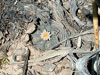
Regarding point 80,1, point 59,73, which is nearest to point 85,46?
point 59,73

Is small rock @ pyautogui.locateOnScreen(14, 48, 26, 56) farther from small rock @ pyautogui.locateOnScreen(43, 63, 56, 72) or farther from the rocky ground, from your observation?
small rock @ pyautogui.locateOnScreen(43, 63, 56, 72)

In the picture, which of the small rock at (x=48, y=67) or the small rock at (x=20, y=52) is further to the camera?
the small rock at (x=20, y=52)

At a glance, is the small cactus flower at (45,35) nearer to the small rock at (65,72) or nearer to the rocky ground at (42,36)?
the rocky ground at (42,36)

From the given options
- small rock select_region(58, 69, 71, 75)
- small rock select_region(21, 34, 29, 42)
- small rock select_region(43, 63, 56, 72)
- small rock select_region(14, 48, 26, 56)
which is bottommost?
small rock select_region(58, 69, 71, 75)

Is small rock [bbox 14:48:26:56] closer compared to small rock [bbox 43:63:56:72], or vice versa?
small rock [bbox 43:63:56:72]

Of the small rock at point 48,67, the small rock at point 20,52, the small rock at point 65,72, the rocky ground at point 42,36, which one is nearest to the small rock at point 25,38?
the rocky ground at point 42,36

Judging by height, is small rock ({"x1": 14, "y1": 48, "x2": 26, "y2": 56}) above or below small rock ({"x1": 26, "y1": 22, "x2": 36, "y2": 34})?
below

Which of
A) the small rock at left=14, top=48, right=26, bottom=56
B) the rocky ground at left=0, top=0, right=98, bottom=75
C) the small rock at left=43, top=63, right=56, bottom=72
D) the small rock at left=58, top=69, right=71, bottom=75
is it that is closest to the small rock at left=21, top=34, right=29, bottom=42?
the rocky ground at left=0, top=0, right=98, bottom=75

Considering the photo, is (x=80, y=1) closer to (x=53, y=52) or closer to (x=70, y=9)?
(x=70, y=9)

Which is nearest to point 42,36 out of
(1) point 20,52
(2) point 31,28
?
(2) point 31,28
